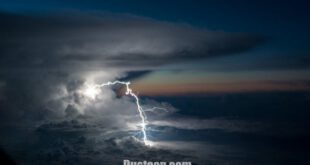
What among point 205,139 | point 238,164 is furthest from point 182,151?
point 238,164

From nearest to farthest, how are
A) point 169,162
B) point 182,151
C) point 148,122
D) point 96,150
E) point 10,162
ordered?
point 10,162
point 169,162
point 148,122
point 182,151
point 96,150

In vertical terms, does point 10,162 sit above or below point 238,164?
below

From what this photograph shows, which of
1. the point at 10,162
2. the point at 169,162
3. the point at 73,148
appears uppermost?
the point at 73,148

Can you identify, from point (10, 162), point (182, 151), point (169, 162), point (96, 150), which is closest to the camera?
point (10, 162)

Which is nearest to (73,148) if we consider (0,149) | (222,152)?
(222,152)

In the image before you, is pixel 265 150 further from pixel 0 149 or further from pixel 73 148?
pixel 0 149

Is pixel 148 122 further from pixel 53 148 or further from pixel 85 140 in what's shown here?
pixel 53 148

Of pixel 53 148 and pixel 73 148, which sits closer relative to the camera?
pixel 73 148

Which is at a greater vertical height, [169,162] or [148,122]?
[148,122]

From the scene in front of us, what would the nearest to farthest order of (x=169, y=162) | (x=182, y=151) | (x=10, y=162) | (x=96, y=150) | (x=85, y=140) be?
(x=10, y=162)
(x=169, y=162)
(x=182, y=151)
(x=85, y=140)
(x=96, y=150)
